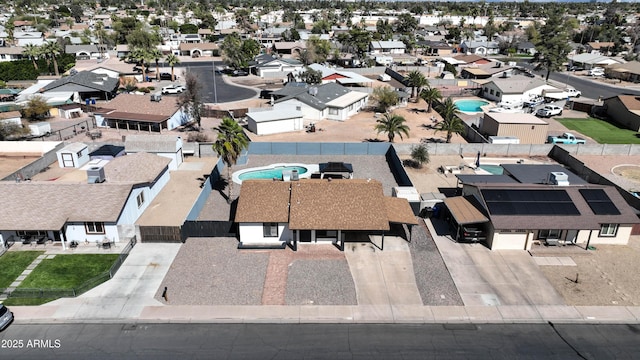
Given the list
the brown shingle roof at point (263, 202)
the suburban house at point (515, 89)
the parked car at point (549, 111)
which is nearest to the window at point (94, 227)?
the brown shingle roof at point (263, 202)

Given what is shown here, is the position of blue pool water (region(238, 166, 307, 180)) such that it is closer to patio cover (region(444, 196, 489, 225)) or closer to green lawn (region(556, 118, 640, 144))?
patio cover (region(444, 196, 489, 225))

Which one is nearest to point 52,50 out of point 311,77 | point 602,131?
point 311,77

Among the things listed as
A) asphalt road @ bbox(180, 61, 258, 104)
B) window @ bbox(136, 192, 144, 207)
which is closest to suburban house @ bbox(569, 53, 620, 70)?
asphalt road @ bbox(180, 61, 258, 104)

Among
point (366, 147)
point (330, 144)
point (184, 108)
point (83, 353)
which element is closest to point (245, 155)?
point (330, 144)

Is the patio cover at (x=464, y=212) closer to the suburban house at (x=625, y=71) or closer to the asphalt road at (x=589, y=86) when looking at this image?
the asphalt road at (x=589, y=86)

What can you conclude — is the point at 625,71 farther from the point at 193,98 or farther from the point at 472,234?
the point at 193,98
